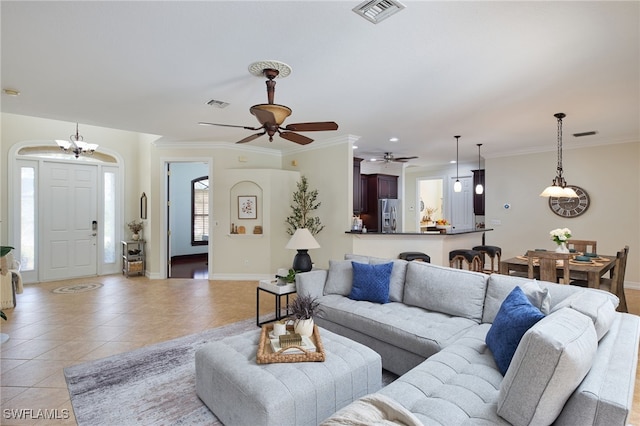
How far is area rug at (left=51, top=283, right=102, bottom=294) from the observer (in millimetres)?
5461

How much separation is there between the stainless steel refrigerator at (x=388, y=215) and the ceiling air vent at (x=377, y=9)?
6156 mm

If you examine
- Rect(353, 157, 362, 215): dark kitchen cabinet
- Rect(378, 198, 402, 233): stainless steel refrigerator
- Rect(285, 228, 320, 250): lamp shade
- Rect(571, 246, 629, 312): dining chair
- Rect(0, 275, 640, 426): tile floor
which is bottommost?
Rect(0, 275, 640, 426): tile floor

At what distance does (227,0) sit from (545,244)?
710 centimetres

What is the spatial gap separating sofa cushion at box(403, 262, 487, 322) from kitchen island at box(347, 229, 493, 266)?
2.04 meters

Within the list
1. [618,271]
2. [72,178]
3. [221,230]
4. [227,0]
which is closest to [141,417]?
[227,0]

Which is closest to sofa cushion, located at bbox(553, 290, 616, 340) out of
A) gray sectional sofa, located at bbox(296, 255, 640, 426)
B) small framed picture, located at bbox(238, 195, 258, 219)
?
gray sectional sofa, located at bbox(296, 255, 640, 426)

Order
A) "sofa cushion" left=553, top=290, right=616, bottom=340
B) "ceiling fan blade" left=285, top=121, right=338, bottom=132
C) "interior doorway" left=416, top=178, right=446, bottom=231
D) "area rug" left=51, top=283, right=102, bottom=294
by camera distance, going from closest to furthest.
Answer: "sofa cushion" left=553, top=290, right=616, bottom=340 → "ceiling fan blade" left=285, top=121, right=338, bottom=132 → "area rug" left=51, top=283, right=102, bottom=294 → "interior doorway" left=416, top=178, right=446, bottom=231

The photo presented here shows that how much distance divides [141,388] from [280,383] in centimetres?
137

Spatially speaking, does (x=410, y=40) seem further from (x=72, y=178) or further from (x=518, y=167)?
(x=72, y=178)

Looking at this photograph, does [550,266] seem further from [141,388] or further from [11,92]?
[11,92]

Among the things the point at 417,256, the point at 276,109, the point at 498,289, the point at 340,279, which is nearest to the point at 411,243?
the point at 417,256

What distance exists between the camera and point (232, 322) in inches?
159

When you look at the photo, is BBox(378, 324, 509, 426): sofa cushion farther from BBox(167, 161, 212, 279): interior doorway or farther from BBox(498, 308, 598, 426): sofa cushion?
BBox(167, 161, 212, 279): interior doorway

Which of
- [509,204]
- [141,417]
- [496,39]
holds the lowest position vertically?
[141,417]
